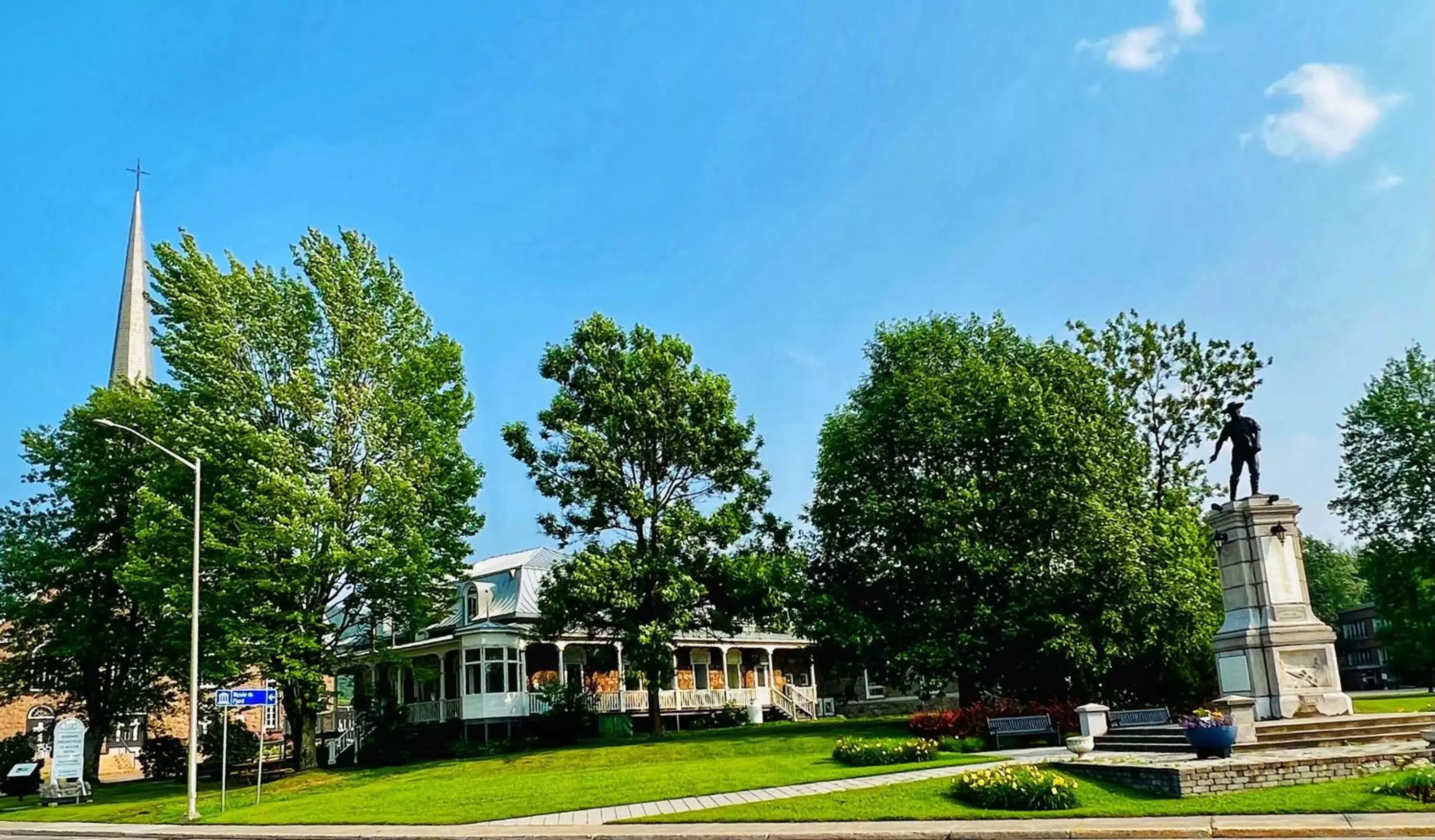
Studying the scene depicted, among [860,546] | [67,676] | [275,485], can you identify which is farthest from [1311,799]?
[67,676]

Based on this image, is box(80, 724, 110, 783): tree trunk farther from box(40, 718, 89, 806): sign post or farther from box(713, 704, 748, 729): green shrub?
box(713, 704, 748, 729): green shrub

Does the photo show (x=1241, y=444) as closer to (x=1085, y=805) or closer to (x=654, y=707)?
(x=1085, y=805)

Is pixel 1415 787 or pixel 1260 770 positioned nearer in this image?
pixel 1415 787

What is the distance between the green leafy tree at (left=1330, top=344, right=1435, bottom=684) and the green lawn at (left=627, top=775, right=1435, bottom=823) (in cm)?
3385

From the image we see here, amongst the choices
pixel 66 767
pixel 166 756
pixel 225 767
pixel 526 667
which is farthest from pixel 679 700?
pixel 66 767

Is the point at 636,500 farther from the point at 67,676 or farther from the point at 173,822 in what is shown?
the point at 67,676

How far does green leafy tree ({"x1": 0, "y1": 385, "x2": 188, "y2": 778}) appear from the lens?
36344 millimetres

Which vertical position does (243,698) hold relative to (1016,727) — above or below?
above

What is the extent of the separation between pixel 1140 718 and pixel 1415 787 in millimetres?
10957

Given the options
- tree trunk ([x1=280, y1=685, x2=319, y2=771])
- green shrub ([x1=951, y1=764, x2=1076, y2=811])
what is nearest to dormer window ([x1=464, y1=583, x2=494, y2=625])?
tree trunk ([x1=280, y1=685, x2=319, y2=771])

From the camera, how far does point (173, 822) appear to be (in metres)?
21.7

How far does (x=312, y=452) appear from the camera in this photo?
31.9 metres

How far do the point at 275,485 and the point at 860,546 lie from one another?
18097 millimetres

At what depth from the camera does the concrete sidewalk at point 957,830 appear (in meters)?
11.4
